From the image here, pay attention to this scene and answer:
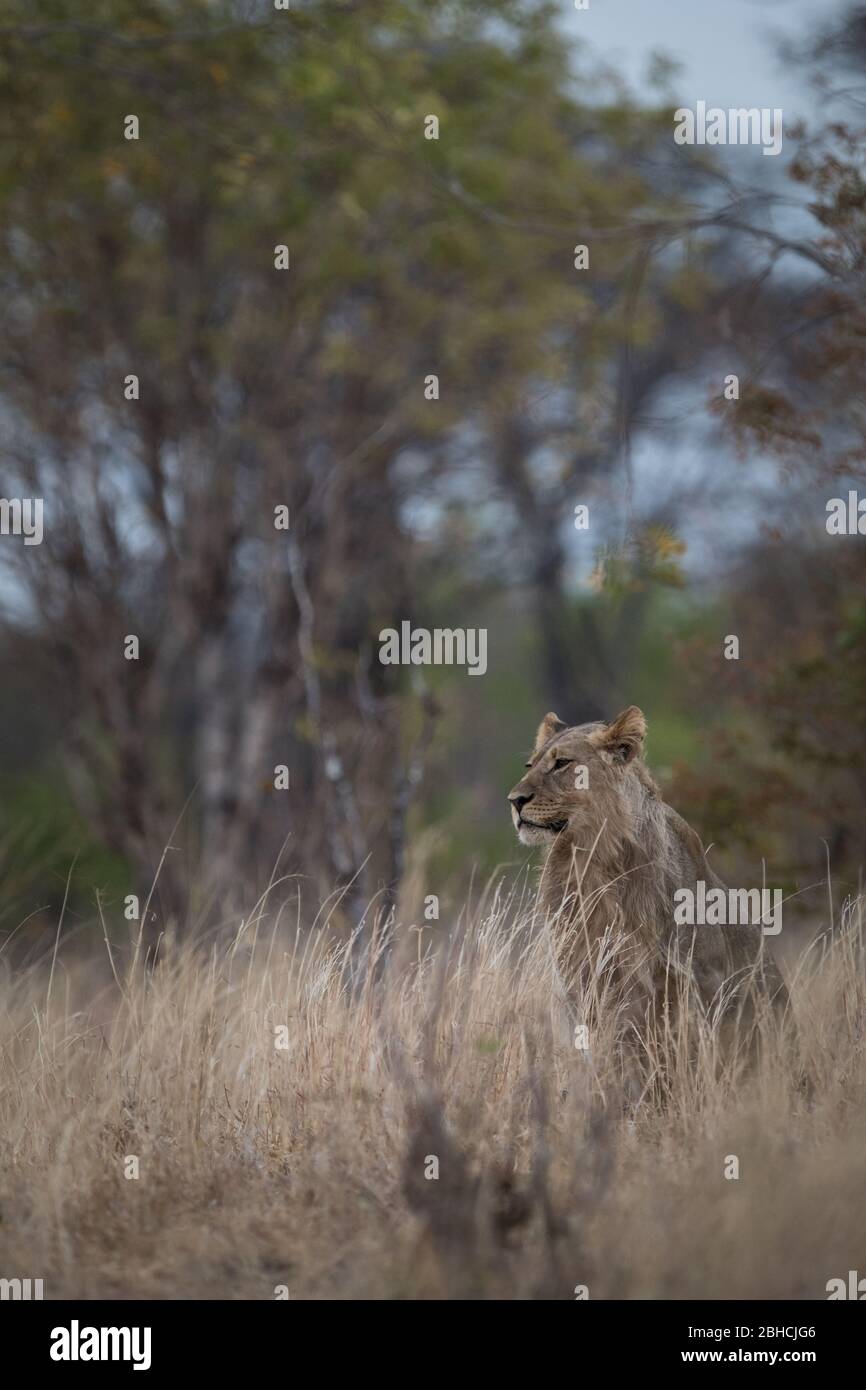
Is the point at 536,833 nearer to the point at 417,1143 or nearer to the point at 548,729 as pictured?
the point at 548,729

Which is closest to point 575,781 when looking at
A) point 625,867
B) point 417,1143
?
point 625,867

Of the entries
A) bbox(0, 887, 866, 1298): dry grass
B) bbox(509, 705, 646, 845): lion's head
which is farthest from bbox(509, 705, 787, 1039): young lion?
bbox(0, 887, 866, 1298): dry grass

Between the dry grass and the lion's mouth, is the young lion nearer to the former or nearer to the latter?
the lion's mouth

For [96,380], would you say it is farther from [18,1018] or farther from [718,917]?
[718,917]

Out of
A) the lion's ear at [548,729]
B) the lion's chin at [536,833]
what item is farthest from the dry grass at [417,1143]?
the lion's ear at [548,729]

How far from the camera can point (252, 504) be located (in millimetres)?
16812

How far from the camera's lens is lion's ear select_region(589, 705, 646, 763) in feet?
22.6

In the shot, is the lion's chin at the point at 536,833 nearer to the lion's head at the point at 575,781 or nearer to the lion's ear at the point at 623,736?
the lion's head at the point at 575,781

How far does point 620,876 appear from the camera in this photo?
680 centimetres

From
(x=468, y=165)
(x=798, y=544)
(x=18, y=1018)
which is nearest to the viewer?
(x=18, y=1018)

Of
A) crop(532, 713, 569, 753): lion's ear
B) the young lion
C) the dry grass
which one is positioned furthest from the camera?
crop(532, 713, 569, 753): lion's ear

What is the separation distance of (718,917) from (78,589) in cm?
1045

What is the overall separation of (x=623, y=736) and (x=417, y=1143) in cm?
236

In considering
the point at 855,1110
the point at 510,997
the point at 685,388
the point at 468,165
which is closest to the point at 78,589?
the point at 468,165
